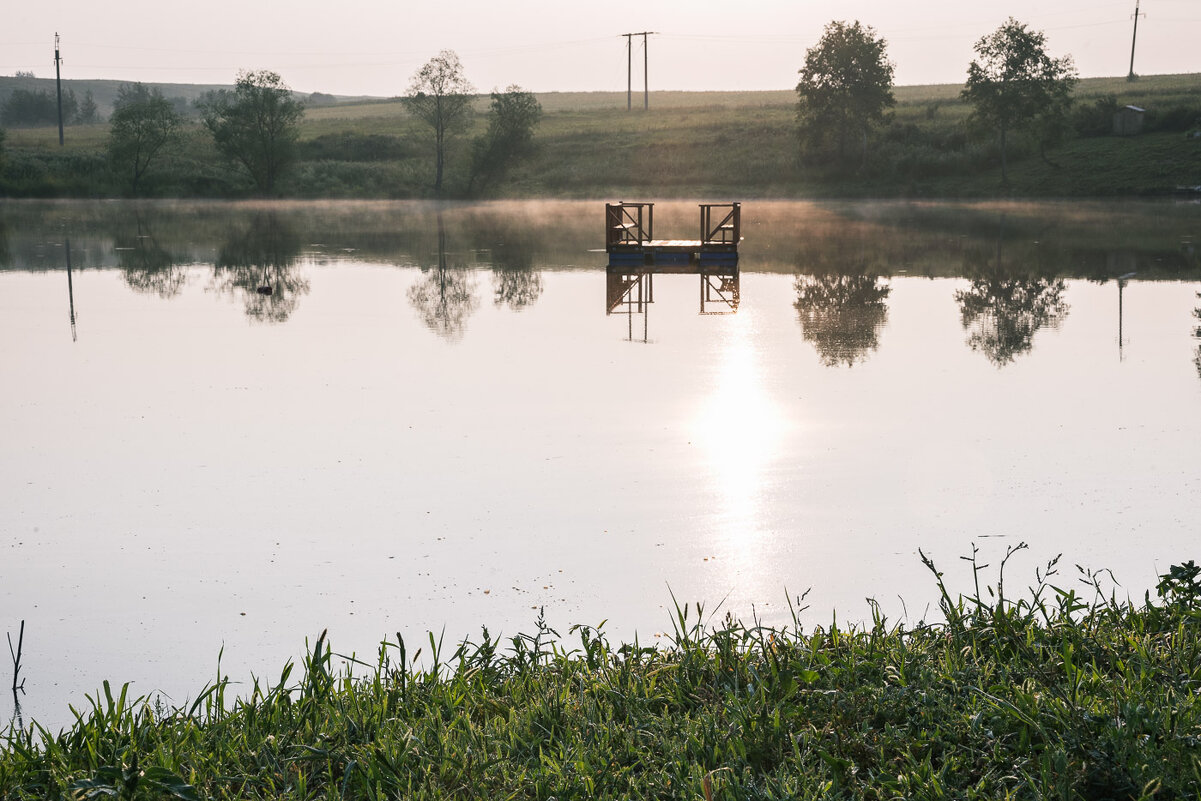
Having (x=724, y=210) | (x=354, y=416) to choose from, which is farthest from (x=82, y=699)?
(x=724, y=210)

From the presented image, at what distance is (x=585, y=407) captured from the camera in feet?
37.7

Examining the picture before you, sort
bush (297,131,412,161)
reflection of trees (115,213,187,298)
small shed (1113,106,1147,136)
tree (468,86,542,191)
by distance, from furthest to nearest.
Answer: bush (297,131,412,161) → tree (468,86,542,191) → small shed (1113,106,1147,136) → reflection of trees (115,213,187,298)

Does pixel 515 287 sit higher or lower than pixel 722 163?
lower

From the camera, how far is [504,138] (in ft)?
246

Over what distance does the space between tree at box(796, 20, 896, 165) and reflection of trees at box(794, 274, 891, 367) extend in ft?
180

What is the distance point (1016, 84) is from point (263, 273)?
51739 millimetres

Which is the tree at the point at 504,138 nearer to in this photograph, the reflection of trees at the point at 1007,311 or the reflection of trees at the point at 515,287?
the reflection of trees at the point at 515,287

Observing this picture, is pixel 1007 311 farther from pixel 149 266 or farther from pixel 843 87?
pixel 843 87

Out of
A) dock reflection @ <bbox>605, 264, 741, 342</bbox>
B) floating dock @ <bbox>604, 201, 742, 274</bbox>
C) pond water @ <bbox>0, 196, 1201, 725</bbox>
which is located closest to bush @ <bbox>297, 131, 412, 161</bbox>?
floating dock @ <bbox>604, 201, 742, 274</bbox>

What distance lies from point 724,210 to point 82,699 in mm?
57180

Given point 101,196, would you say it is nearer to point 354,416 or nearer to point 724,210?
point 724,210

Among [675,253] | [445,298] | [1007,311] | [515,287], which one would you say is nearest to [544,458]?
[1007,311]

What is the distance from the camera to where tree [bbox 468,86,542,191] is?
7506 cm

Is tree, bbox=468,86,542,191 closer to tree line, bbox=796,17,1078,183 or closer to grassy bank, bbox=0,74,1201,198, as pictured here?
grassy bank, bbox=0,74,1201,198
